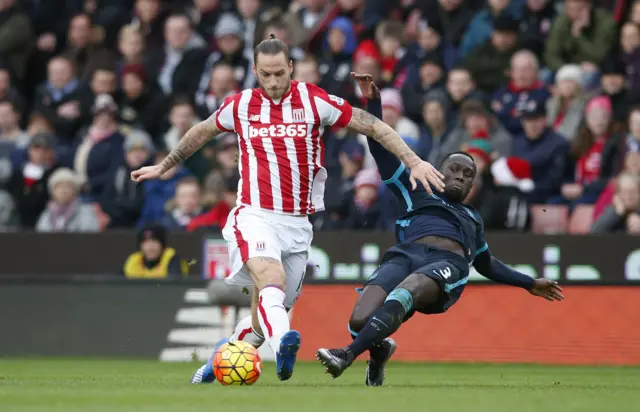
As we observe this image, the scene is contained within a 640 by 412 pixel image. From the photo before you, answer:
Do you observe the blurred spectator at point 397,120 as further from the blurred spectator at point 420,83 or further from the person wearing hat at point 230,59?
the person wearing hat at point 230,59

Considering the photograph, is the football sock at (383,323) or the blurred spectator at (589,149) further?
the blurred spectator at (589,149)

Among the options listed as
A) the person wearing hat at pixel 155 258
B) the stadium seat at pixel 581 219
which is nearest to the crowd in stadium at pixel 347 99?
the stadium seat at pixel 581 219

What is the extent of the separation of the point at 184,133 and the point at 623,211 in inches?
227

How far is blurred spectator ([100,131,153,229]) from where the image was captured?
1677cm

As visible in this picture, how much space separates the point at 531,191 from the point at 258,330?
6235 mm

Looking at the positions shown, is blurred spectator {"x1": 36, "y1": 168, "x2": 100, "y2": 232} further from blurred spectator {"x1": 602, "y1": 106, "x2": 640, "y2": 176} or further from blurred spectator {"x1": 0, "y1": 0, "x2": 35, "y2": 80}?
blurred spectator {"x1": 602, "y1": 106, "x2": 640, "y2": 176}

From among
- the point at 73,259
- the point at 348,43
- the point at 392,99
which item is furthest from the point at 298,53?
the point at 73,259

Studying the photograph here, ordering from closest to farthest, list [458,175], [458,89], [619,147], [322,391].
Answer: [322,391] → [458,175] → [619,147] → [458,89]

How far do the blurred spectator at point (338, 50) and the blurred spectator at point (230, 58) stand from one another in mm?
1063

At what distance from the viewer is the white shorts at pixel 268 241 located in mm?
9164

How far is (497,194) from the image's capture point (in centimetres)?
1481

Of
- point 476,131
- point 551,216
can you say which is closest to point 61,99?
point 476,131

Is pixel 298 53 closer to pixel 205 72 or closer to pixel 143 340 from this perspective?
pixel 205 72

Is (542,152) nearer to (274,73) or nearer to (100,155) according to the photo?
(100,155)
